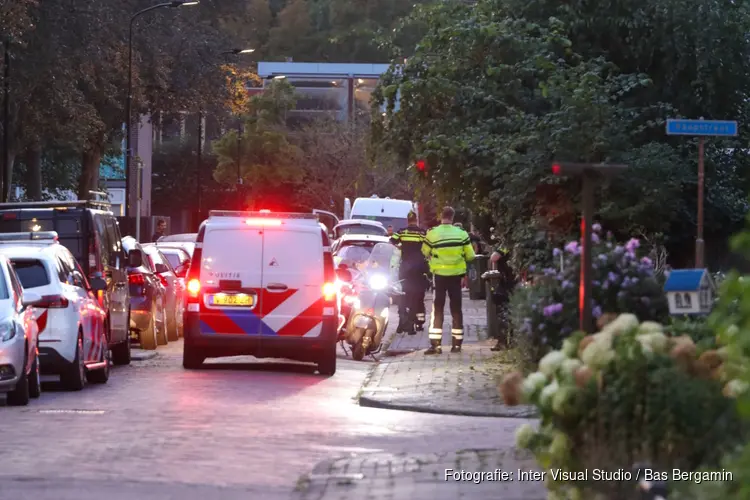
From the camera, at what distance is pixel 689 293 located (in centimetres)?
1027

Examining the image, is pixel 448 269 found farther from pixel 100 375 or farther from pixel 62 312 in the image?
pixel 62 312

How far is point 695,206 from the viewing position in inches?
894

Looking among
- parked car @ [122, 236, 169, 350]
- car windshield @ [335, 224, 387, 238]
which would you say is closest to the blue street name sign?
parked car @ [122, 236, 169, 350]

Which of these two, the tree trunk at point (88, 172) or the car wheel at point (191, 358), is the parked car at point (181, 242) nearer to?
the car wheel at point (191, 358)

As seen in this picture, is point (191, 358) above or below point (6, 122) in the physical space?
below

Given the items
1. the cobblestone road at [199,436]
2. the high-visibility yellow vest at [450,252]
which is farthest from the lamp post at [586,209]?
the high-visibility yellow vest at [450,252]

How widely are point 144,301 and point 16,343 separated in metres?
9.92

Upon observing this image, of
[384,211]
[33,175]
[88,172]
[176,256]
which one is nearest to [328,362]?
[176,256]

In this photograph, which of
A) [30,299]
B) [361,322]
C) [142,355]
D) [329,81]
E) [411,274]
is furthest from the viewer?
[329,81]

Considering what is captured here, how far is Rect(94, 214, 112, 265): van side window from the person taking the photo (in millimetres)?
22422

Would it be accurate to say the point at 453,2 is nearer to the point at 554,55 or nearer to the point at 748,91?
the point at 554,55

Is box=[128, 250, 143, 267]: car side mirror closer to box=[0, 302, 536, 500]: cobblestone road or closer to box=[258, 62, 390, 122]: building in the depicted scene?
box=[0, 302, 536, 500]: cobblestone road

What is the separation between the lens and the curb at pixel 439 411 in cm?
1480

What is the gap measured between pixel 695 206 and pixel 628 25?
307cm
